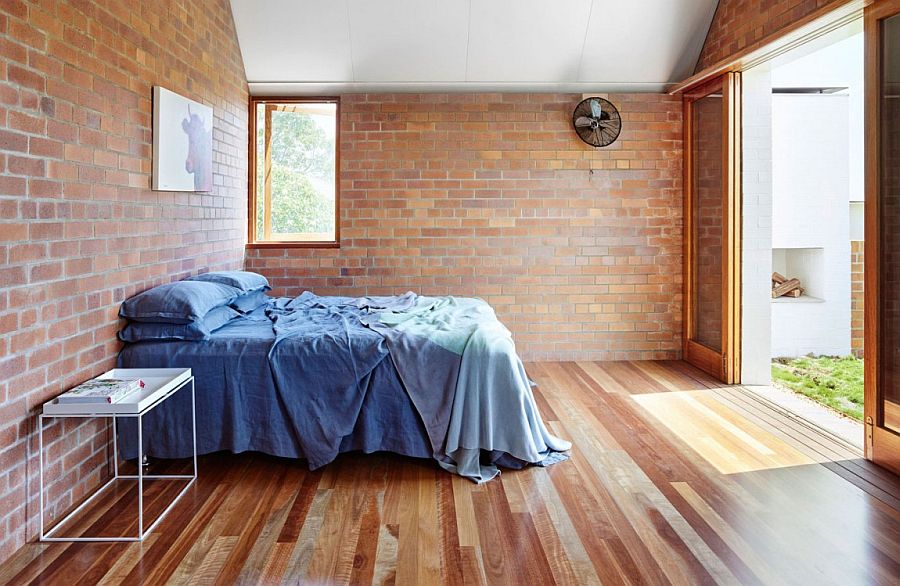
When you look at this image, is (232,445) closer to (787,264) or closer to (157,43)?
(157,43)

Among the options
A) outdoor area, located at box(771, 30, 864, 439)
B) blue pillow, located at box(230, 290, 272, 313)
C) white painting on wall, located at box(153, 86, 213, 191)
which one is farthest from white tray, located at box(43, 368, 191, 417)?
outdoor area, located at box(771, 30, 864, 439)

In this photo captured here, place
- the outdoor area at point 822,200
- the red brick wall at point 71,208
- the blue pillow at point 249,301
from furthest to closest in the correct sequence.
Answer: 1. the outdoor area at point 822,200
2. the blue pillow at point 249,301
3. the red brick wall at point 71,208

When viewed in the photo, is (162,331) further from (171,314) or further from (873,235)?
(873,235)

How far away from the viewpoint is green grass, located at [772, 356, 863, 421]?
15.9 feet

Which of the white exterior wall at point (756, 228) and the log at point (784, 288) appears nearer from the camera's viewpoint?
the white exterior wall at point (756, 228)

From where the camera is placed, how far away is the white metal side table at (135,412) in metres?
2.65

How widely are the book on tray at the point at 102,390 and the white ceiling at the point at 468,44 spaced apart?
340cm

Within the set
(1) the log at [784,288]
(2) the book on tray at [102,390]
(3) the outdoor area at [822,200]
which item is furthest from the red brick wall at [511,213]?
(2) the book on tray at [102,390]

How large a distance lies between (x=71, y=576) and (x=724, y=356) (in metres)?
4.48

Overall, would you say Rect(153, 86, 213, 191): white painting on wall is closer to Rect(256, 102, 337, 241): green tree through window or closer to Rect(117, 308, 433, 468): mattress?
Rect(117, 308, 433, 468): mattress

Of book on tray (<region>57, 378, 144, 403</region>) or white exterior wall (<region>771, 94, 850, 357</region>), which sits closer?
book on tray (<region>57, 378, 144, 403</region>)

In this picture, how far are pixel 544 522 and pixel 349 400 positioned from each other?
116 cm

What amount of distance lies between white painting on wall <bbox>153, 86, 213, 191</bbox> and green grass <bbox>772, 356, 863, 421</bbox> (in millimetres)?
4501

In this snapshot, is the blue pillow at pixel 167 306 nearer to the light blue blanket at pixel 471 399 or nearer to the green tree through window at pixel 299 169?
the light blue blanket at pixel 471 399
